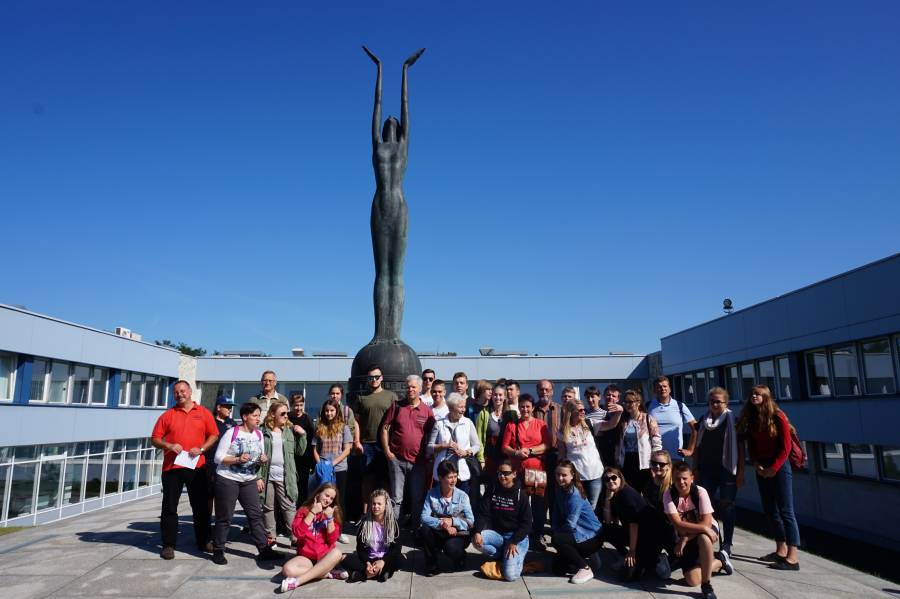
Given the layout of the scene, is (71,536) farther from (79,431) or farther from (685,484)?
(79,431)

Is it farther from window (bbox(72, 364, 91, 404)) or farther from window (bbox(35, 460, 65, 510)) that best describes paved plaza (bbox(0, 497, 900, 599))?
window (bbox(72, 364, 91, 404))

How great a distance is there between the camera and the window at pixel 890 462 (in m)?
12.8

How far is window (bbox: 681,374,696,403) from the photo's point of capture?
23006mm

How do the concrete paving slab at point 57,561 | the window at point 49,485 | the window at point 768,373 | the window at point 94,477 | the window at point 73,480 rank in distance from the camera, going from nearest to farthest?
the concrete paving slab at point 57,561
the window at point 768,373
the window at point 49,485
the window at point 73,480
the window at point 94,477

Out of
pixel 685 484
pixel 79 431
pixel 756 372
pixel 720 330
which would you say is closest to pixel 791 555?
pixel 685 484

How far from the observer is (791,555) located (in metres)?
5.71

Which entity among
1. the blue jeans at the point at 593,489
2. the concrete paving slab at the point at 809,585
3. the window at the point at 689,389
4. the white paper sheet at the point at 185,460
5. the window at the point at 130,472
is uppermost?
the window at the point at 689,389

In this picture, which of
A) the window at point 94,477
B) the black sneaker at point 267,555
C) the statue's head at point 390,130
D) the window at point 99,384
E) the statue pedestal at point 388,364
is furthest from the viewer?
the window at point 99,384

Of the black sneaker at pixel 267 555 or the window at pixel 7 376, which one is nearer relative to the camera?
the black sneaker at pixel 267 555

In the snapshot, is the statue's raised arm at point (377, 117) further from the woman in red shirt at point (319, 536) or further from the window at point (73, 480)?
the window at point (73, 480)

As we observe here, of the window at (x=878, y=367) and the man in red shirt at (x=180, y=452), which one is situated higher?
the window at (x=878, y=367)

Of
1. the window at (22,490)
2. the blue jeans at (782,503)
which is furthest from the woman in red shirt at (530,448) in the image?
the window at (22,490)

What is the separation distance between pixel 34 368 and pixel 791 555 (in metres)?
20.2

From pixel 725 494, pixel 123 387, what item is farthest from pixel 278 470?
pixel 123 387
